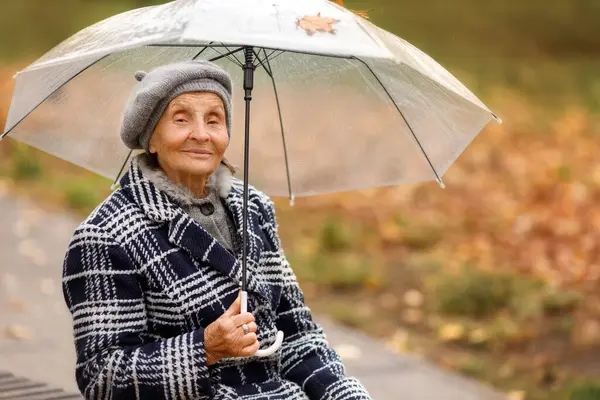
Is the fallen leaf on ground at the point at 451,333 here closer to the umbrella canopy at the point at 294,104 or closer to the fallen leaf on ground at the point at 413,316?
the fallen leaf on ground at the point at 413,316

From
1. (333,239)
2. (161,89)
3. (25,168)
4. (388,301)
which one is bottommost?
(388,301)

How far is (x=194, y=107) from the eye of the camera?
2.87 metres

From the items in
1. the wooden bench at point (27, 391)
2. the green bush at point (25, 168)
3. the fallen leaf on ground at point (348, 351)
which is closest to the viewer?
the wooden bench at point (27, 391)

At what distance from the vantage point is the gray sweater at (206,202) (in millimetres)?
2904

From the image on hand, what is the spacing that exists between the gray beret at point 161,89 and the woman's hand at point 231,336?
1.77 ft

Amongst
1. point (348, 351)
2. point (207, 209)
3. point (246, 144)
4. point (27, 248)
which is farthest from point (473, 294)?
point (246, 144)

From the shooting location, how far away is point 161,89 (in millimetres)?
2809

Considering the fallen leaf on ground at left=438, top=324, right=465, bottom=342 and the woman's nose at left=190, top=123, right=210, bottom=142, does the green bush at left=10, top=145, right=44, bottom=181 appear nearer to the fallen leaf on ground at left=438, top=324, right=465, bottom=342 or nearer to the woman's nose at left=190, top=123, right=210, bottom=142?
the fallen leaf on ground at left=438, top=324, right=465, bottom=342

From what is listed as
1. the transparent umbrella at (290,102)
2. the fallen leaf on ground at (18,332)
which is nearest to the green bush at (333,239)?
the fallen leaf on ground at (18,332)

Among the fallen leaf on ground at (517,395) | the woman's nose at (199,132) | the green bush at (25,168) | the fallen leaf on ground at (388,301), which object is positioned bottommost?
the fallen leaf on ground at (517,395)

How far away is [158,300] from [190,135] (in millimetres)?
441

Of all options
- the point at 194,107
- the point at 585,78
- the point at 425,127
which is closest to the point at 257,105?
the point at 425,127

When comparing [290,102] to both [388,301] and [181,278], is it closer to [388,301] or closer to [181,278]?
[181,278]

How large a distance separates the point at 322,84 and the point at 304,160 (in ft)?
1.08
